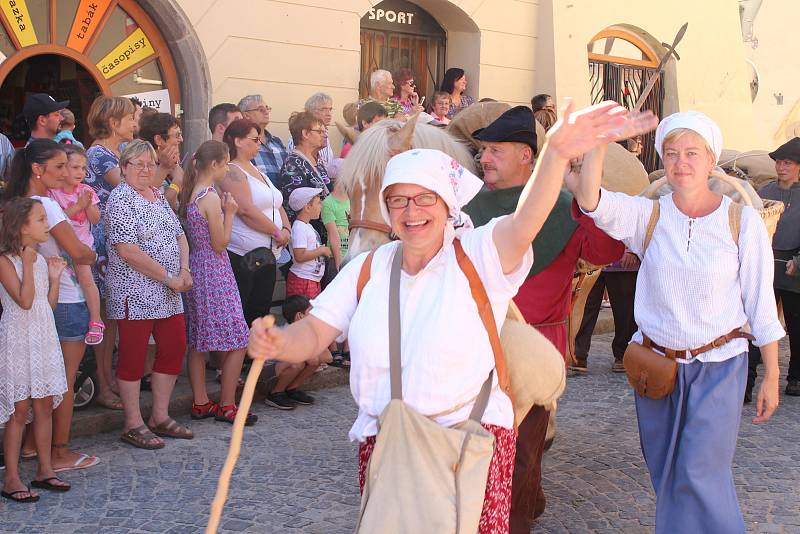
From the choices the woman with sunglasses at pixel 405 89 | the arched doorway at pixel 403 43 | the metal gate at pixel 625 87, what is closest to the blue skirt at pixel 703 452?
the woman with sunglasses at pixel 405 89

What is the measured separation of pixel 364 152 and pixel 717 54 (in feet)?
44.7

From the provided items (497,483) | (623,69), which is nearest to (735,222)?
(497,483)

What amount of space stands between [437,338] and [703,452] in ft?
5.58

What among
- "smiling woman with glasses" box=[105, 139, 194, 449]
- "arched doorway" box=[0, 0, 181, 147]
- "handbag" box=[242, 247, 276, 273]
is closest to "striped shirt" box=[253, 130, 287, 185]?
"handbag" box=[242, 247, 276, 273]

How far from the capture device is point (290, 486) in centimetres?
537

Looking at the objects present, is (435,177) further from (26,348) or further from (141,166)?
(141,166)

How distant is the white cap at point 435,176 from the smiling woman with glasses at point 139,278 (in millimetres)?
3269

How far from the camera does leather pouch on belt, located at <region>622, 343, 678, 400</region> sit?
403 cm

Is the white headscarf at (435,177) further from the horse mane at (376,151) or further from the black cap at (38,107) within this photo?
the black cap at (38,107)

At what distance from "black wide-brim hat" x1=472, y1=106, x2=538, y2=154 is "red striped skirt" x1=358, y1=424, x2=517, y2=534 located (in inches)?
65.9

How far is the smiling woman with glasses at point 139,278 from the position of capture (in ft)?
19.2

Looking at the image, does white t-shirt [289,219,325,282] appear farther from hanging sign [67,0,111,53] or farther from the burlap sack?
hanging sign [67,0,111,53]

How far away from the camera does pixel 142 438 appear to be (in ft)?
19.3

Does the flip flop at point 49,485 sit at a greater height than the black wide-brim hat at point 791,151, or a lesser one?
lesser
